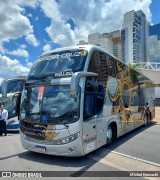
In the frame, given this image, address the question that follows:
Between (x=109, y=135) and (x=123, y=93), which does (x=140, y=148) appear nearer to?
(x=109, y=135)

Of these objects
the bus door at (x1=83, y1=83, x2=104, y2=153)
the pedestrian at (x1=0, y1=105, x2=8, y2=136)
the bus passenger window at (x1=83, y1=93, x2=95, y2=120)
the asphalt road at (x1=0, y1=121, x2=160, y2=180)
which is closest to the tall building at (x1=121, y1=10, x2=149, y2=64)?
the pedestrian at (x1=0, y1=105, x2=8, y2=136)

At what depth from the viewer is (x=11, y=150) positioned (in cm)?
873

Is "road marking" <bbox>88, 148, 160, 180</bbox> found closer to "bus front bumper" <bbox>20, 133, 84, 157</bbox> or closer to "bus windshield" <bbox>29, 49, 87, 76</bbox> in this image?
"bus front bumper" <bbox>20, 133, 84, 157</bbox>

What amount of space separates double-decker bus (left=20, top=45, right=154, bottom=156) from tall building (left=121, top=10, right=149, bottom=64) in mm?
80821

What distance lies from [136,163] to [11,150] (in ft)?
15.6

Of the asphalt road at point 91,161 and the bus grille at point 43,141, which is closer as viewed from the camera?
the asphalt road at point 91,161

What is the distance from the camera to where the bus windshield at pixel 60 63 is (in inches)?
287

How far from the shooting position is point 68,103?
6.84 metres

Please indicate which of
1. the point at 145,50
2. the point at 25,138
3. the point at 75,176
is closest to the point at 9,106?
the point at 25,138

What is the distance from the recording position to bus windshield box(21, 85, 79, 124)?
679 cm

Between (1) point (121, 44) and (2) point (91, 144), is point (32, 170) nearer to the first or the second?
(2) point (91, 144)

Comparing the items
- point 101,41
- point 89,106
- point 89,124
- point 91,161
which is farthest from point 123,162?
point 101,41

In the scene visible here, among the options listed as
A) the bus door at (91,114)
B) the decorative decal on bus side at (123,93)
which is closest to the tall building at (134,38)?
the decorative decal on bus side at (123,93)

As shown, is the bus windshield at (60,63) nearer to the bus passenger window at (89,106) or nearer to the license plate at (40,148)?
the bus passenger window at (89,106)
